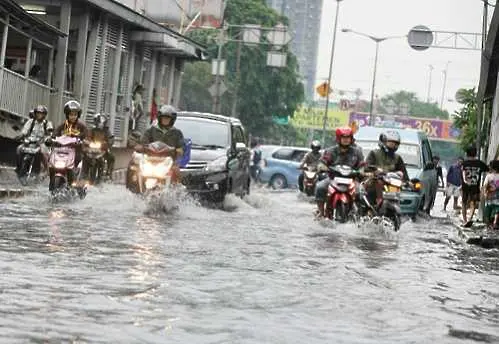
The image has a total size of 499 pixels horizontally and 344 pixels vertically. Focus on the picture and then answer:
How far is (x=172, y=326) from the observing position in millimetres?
6781

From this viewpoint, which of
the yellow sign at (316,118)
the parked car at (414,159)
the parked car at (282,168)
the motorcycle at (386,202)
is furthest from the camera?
the yellow sign at (316,118)

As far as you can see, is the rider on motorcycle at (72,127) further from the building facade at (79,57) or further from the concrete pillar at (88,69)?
the concrete pillar at (88,69)

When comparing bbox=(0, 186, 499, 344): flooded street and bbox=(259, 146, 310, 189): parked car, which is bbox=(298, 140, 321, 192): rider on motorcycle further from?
bbox=(0, 186, 499, 344): flooded street

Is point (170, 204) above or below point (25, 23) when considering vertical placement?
below

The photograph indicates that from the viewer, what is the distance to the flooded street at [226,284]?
6848 mm

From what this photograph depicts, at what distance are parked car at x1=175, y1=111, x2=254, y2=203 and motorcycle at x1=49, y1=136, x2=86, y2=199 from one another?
11.4ft

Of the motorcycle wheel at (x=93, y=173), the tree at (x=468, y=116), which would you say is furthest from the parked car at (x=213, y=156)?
the tree at (x=468, y=116)

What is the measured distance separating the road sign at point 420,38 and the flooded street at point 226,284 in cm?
3875

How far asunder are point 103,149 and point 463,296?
15314 millimetres

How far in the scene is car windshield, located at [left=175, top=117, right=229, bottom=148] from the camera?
22.4 meters

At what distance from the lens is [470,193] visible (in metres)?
24.6

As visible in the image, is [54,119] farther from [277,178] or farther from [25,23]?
[277,178]

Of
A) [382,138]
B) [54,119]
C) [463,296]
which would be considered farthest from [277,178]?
[463,296]

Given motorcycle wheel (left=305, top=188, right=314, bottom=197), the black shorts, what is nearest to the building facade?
motorcycle wheel (left=305, top=188, right=314, bottom=197)
